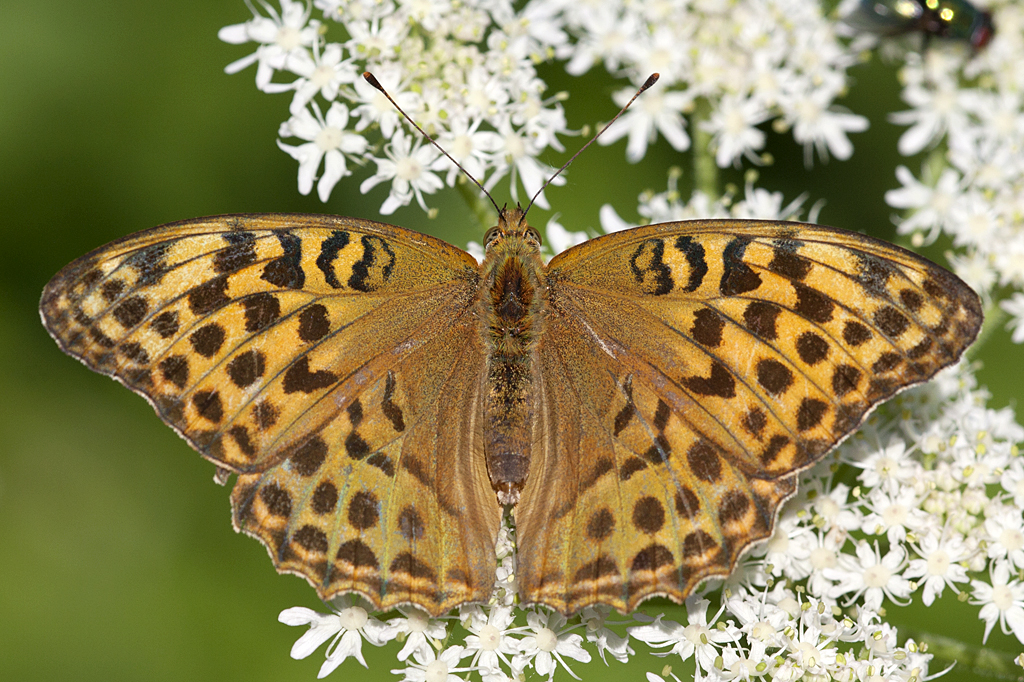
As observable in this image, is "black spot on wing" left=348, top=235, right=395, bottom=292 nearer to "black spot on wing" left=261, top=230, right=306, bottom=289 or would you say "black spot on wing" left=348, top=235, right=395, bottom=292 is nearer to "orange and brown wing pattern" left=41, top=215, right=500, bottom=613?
"orange and brown wing pattern" left=41, top=215, right=500, bottom=613

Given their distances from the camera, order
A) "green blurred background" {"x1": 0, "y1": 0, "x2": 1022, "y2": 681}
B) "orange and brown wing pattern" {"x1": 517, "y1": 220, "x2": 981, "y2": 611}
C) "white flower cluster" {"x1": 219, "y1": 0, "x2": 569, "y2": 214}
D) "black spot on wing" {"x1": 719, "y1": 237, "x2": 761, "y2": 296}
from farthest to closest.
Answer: "green blurred background" {"x1": 0, "y1": 0, "x2": 1022, "y2": 681} < "white flower cluster" {"x1": 219, "y1": 0, "x2": 569, "y2": 214} < "black spot on wing" {"x1": 719, "y1": 237, "x2": 761, "y2": 296} < "orange and brown wing pattern" {"x1": 517, "y1": 220, "x2": 981, "y2": 611}

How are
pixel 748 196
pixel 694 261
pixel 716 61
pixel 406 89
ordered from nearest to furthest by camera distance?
pixel 694 261, pixel 406 89, pixel 748 196, pixel 716 61

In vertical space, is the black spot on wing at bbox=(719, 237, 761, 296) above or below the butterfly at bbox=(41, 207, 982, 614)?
above

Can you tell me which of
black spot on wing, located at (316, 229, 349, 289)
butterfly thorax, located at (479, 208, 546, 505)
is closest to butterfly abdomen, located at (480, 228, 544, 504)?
butterfly thorax, located at (479, 208, 546, 505)

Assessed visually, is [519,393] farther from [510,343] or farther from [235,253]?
[235,253]

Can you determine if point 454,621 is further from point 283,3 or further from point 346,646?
point 283,3

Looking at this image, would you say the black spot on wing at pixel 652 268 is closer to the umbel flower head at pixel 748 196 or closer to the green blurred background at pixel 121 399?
the umbel flower head at pixel 748 196

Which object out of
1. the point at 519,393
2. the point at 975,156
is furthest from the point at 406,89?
the point at 975,156
